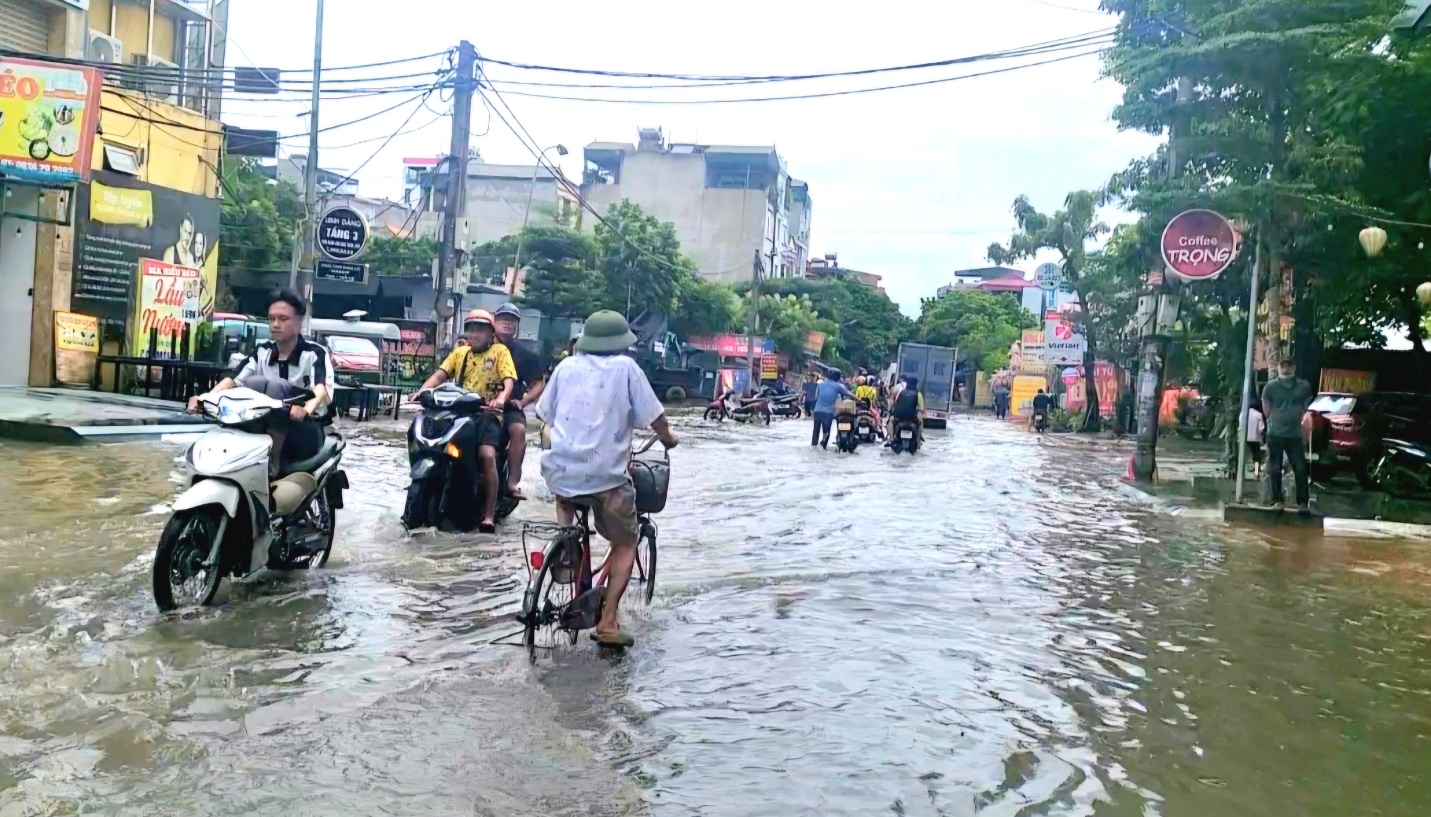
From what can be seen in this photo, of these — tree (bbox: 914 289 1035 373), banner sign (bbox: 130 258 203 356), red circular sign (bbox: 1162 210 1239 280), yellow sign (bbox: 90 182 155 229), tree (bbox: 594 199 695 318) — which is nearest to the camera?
red circular sign (bbox: 1162 210 1239 280)

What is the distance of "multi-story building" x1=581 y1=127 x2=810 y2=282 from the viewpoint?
63031mm

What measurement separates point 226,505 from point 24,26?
17.5 meters

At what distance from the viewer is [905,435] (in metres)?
22.1

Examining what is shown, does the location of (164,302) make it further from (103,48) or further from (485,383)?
(485,383)

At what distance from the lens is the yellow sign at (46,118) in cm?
1658

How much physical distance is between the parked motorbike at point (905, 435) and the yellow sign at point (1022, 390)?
28.2m

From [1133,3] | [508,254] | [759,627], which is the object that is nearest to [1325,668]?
[759,627]

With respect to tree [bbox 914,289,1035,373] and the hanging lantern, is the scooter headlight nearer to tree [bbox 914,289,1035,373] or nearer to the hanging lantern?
the hanging lantern

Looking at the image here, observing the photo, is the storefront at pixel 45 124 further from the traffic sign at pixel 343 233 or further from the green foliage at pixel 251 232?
the green foliage at pixel 251 232

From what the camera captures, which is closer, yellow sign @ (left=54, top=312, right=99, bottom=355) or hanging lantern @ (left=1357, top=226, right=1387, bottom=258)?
hanging lantern @ (left=1357, top=226, right=1387, bottom=258)

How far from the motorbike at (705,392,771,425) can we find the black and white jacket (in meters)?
24.0

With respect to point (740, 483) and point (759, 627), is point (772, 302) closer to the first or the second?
point (740, 483)

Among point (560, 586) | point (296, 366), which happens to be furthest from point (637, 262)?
point (560, 586)

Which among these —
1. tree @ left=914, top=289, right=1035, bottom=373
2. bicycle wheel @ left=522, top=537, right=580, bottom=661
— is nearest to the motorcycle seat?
bicycle wheel @ left=522, top=537, right=580, bottom=661
